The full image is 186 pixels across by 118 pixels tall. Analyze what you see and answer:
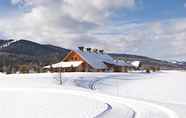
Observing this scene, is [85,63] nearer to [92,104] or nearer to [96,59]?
[96,59]

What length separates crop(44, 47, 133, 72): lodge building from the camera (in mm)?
84738

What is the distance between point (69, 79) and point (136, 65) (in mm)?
69201

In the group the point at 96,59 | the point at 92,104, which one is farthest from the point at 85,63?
the point at 92,104

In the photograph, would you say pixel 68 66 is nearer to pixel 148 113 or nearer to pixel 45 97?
pixel 45 97

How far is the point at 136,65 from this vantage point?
4801 inches

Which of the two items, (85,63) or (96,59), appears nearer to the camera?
(85,63)

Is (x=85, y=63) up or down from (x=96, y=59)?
down

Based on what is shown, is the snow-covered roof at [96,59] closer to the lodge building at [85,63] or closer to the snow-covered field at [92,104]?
the lodge building at [85,63]

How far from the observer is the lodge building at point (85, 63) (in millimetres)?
84738

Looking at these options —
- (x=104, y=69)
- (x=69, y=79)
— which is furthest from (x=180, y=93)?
(x=104, y=69)

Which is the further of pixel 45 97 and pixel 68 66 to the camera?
pixel 68 66

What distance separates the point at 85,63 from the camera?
85.9m

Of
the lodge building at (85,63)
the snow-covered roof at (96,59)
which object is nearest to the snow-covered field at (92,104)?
the lodge building at (85,63)

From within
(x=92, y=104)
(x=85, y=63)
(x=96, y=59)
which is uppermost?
(x=96, y=59)
